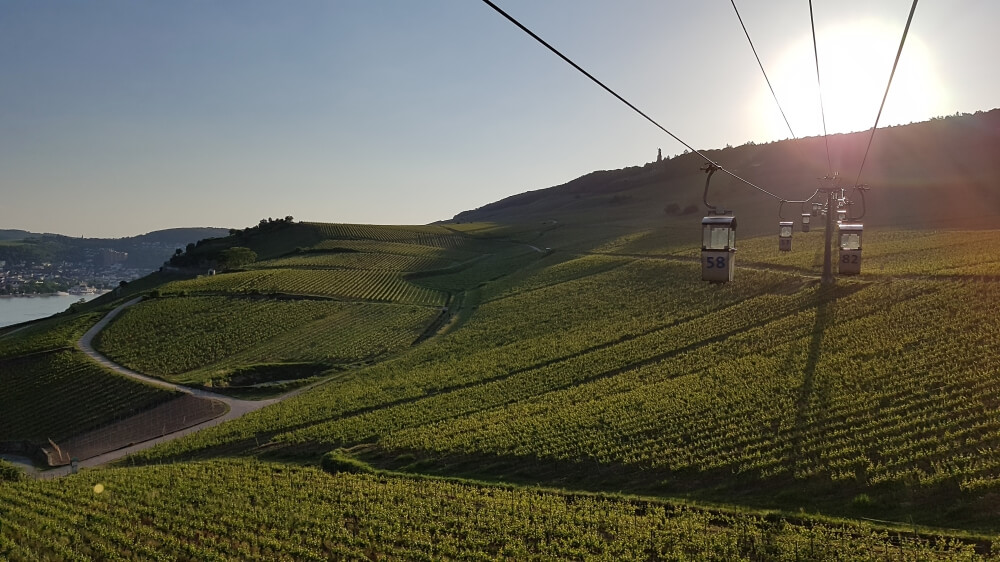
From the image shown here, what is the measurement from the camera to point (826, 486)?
20.1 metres

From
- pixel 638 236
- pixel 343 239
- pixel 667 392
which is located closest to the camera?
pixel 667 392

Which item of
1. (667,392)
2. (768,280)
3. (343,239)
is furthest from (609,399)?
(343,239)

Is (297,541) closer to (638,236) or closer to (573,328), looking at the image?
(573,328)

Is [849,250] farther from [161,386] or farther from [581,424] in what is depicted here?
[161,386]

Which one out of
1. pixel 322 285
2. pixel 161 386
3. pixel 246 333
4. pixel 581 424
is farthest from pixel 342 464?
pixel 322 285

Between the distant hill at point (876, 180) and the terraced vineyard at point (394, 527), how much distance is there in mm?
69373

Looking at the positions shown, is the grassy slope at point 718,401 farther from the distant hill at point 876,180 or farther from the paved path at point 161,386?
the distant hill at point 876,180

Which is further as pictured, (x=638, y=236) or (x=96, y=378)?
(x=638, y=236)

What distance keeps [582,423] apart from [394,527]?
40.9 feet

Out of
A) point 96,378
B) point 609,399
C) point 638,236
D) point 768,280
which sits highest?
point 638,236

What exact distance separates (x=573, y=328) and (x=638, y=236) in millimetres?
60323

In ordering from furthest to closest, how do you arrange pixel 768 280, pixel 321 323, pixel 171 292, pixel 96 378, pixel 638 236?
pixel 638 236
pixel 171 292
pixel 321 323
pixel 768 280
pixel 96 378

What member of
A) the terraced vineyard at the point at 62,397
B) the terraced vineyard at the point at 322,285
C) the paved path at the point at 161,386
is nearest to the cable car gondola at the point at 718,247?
the paved path at the point at 161,386

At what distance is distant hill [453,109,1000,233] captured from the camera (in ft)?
321
